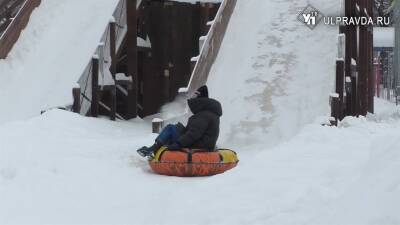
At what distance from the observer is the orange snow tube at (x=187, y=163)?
798 cm

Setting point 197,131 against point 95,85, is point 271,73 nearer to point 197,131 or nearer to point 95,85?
point 95,85

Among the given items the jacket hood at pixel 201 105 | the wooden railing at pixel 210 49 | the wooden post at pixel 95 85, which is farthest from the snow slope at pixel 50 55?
the jacket hood at pixel 201 105

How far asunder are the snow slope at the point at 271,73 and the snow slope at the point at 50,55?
11.1 ft

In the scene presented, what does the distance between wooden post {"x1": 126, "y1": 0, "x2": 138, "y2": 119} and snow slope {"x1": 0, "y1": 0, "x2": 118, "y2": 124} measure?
2.01ft

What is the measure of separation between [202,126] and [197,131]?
0.31 ft

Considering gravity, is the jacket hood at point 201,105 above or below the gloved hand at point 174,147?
above

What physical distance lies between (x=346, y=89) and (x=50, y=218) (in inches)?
369

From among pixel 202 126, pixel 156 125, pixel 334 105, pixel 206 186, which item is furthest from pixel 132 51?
pixel 206 186

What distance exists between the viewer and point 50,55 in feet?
49.1

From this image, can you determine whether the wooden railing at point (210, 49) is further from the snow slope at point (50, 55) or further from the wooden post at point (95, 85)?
the snow slope at point (50, 55)

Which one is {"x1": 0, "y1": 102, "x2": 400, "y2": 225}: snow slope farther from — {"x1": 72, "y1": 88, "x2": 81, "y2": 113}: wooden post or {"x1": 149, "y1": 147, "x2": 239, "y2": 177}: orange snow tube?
{"x1": 72, "y1": 88, "x2": 81, "y2": 113}: wooden post

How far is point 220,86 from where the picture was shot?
44.2ft

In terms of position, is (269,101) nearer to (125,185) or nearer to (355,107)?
(355,107)

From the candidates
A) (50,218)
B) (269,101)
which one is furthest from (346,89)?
(50,218)
